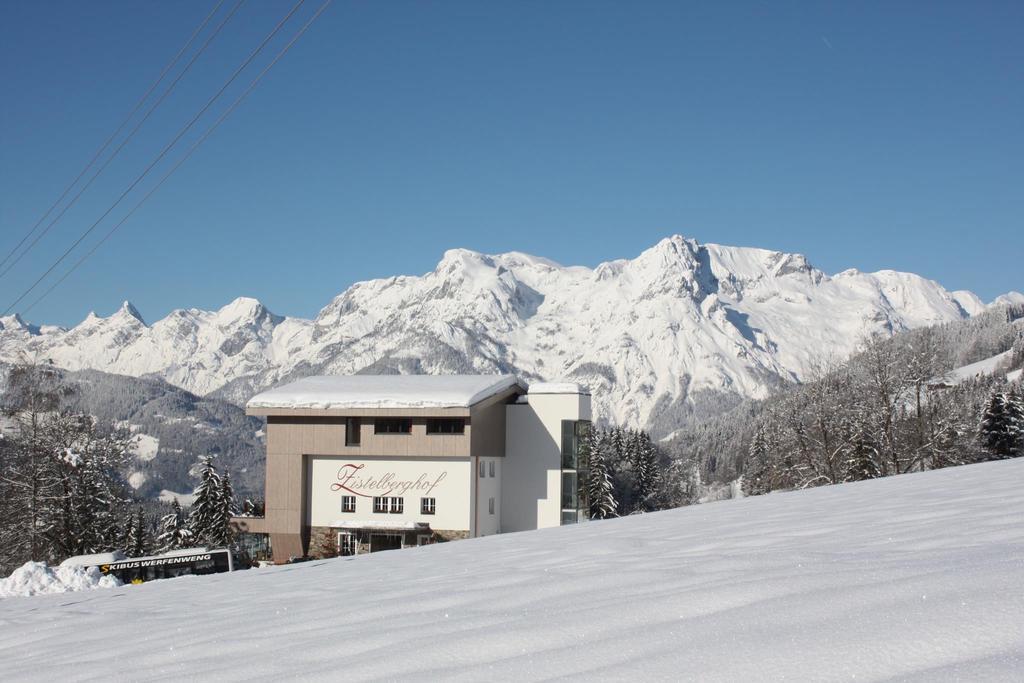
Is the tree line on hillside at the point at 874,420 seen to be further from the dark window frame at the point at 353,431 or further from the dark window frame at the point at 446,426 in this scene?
the dark window frame at the point at 353,431

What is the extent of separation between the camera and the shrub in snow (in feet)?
45.4

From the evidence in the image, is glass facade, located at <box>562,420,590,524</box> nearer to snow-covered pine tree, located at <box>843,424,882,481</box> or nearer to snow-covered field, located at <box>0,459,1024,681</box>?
snow-covered pine tree, located at <box>843,424,882,481</box>

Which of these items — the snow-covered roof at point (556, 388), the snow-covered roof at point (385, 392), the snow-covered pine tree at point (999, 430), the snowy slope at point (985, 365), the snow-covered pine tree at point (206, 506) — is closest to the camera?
the snow-covered roof at point (385, 392)

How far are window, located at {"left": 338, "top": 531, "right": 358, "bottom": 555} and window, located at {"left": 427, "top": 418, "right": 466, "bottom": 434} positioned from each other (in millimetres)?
6473

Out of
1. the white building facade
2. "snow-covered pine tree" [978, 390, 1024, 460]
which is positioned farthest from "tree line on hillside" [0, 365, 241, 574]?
"snow-covered pine tree" [978, 390, 1024, 460]

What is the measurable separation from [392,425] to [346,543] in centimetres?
620

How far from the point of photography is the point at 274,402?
133 feet

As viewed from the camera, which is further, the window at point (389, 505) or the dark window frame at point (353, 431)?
the dark window frame at point (353, 431)

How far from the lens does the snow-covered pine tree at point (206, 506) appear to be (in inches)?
2350

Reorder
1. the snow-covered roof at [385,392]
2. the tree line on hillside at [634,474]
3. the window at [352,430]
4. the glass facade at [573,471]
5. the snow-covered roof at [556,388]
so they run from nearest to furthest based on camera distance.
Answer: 1. the snow-covered roof at [385,392]
2. the window at [352,430]
3. the glass facade at [573,471]
4. the snow-covered roof at [556,388]
5. the tree line on hillside at [634,474]

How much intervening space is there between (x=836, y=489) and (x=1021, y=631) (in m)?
9.80

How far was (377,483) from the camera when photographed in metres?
39.4

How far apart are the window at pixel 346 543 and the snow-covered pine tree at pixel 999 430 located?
152ft

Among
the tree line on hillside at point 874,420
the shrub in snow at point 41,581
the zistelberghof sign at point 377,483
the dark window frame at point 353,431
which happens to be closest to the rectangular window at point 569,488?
the zistelberghof sign at point 377,483
